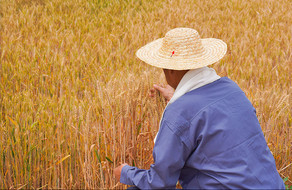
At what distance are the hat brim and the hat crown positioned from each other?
0.06 ft

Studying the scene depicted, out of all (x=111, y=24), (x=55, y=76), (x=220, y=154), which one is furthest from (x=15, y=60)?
(x=220, y=154)

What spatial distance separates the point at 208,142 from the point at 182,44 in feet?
1.37

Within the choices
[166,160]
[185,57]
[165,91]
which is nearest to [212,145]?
[166,160]

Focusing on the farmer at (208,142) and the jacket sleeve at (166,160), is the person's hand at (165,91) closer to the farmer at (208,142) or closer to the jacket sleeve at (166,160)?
the farmer at (208,142)

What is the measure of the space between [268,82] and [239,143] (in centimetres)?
171

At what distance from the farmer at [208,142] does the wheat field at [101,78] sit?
1.40 feet

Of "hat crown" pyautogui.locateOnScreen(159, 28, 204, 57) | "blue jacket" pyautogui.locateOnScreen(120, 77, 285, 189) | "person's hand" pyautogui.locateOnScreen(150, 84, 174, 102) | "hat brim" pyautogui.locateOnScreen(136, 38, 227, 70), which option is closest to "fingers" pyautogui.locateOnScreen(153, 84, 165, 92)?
"person's hand" pyautogui.locateOnScreen(150, 84, 174, 102)

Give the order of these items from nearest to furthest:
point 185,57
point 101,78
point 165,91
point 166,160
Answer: point 166,160 → point 185,57 → point 165,91 → point 101,78

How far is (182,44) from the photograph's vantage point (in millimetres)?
1560

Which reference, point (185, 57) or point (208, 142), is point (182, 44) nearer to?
point (185, 57)

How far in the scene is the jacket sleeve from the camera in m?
1.36

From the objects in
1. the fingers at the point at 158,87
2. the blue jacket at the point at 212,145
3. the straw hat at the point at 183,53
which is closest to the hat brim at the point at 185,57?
the straw hat at the point at 183,53

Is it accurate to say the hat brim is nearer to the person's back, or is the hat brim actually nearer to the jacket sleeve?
the person's back

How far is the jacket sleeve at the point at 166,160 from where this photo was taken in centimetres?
136
